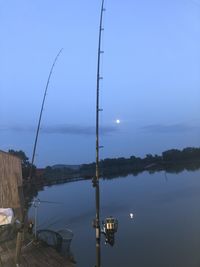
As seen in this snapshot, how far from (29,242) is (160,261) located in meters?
10.7

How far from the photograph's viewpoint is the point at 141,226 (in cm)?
3192

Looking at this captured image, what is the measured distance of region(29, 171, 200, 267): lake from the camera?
75.9 ft

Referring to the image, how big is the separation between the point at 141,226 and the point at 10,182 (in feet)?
60.6

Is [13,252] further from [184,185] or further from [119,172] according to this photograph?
[119,172]

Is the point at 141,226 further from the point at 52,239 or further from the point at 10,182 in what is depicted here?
the point at 10,182

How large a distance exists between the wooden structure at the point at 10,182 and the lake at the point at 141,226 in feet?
24.5

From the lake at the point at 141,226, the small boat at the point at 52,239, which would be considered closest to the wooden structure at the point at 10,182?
the small boat at the point at 52,239

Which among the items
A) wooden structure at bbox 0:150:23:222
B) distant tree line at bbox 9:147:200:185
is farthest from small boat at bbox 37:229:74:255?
distant tree line at bbox 9:147:200:185

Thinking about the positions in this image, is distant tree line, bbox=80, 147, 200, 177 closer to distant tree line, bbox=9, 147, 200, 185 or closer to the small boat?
distant tree line, bbox=9, 147, 200, 185

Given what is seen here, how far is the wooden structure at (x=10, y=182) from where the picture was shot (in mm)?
14586

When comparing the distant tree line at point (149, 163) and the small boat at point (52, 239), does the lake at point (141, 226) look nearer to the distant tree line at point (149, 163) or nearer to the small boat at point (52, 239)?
the small boat at point (52, 239)

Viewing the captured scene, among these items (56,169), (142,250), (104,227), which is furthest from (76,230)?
(56,169)

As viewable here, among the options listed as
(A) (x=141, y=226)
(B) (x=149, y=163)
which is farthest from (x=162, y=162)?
(A) (x=141, y=226)

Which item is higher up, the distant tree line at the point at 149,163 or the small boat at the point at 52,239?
the distant tree line at the point at 149,163
